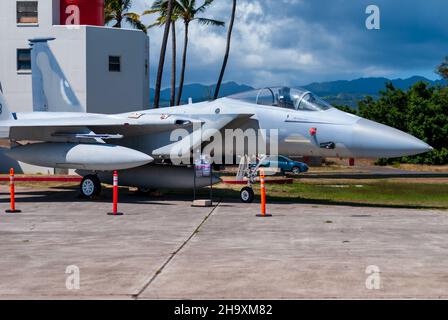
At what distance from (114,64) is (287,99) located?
1547 cm

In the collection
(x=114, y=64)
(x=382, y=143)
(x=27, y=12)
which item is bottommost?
(x=382, y=143)

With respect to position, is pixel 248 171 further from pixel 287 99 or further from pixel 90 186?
pixel 90 186

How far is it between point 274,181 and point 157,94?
16078mm

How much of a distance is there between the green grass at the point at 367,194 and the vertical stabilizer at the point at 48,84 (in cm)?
565

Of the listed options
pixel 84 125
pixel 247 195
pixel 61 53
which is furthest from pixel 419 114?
pixel 84 125

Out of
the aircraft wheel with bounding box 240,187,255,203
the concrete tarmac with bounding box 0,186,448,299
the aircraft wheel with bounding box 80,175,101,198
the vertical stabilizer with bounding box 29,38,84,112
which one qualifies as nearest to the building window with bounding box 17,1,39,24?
the vertical stabilizer with bounding box 29,38,84,112

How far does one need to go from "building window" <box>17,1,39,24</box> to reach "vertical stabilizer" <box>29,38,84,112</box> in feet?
28.7

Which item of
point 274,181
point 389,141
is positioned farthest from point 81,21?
point 389,141

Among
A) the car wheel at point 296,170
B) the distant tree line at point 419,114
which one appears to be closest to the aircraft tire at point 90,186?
the car wheel at point 296,170

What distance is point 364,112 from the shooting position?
164 ft

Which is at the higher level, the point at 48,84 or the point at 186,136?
→ the point at 48,84

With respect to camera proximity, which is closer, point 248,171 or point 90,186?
point 248,171

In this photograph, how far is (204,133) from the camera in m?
16.9

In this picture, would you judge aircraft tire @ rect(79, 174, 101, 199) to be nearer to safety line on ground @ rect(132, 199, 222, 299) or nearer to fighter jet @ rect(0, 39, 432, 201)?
fighter jet @ rect(0, 39, 432, 201)
